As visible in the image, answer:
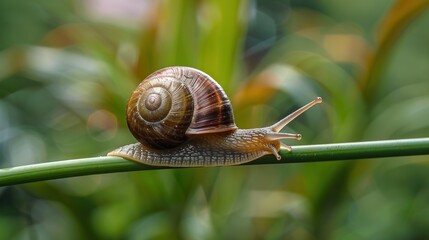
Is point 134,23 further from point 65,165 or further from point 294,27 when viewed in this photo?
point 65,165

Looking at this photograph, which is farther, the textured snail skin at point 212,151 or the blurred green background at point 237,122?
the blurred green background at point 237,122

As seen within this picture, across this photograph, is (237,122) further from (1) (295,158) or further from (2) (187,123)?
(1) (295,158)

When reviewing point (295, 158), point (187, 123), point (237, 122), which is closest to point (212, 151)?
point (187, 123)

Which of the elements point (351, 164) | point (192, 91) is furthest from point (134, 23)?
point (192, 91)

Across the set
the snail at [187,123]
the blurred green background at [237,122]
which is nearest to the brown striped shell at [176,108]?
the snail at [187,123]

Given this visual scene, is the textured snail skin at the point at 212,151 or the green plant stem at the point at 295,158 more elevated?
the green plant stem at the point at 295,158

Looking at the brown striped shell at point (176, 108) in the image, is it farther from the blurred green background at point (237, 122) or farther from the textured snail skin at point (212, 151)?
Result: the blurred green background at point (237, 122)
